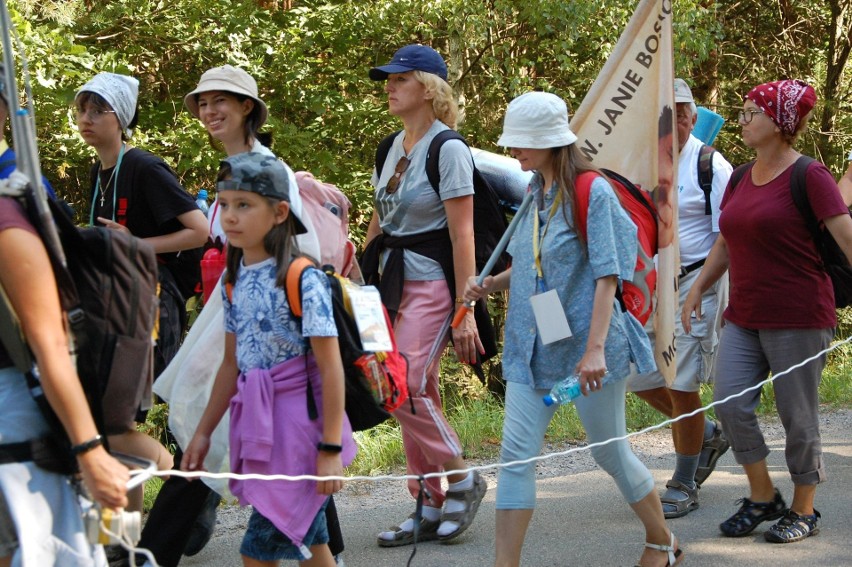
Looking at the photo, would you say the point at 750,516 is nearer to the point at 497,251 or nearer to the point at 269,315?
the point at 497,251

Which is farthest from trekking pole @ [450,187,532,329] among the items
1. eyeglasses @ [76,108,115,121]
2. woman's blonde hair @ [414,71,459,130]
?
eyeglasses @ [76,108,115,121]

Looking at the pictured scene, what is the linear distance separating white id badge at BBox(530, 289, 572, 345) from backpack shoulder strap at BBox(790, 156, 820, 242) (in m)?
1.44

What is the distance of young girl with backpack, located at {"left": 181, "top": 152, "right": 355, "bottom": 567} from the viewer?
11.3ft

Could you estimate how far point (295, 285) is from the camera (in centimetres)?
349

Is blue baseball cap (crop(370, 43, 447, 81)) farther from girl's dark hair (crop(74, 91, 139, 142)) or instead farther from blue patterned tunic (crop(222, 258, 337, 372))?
blue patterned tunic (crop(222, 258, 337, 372))

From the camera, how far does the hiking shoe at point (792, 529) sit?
16.0 feet

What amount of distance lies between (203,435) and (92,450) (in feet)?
3.55

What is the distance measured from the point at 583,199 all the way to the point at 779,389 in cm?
158

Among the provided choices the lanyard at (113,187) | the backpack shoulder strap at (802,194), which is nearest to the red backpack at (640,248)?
the backpack shoulder strap at (802,194)

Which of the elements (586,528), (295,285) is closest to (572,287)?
(295,285)

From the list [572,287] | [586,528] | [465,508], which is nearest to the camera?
[572,287]

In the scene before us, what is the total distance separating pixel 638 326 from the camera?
4.26 metres

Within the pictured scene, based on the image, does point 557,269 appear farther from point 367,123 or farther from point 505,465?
point 367,123

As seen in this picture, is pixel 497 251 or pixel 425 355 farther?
pixel 425 355
